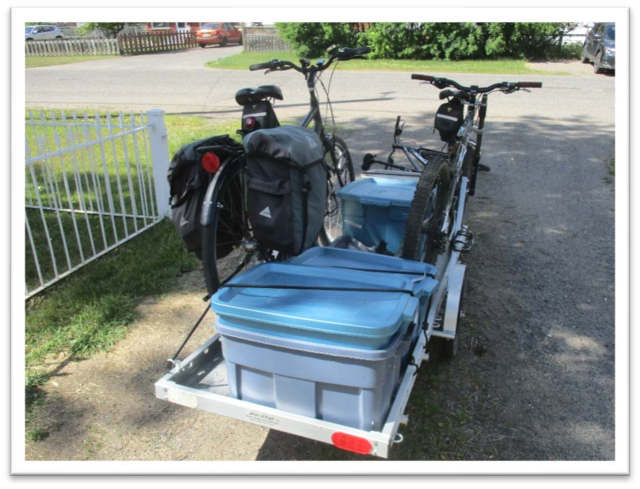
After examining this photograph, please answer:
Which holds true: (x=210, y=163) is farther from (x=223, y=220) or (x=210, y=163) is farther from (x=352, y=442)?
(x=352, y=442)

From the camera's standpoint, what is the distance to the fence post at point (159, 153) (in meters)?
4.97

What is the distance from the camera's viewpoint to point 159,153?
16.6ft

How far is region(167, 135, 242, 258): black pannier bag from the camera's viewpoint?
2.57 meters

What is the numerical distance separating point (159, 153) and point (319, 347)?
11.9 feet

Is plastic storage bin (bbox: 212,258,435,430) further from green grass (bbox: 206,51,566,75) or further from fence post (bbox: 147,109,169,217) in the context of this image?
green grass (bbox: 206,51,566,75)

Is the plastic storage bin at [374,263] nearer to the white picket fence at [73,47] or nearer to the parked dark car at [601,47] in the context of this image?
the parked dark car at [601,47]

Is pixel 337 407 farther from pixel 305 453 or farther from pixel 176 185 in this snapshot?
pixel 176 185

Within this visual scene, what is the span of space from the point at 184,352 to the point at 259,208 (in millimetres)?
1316

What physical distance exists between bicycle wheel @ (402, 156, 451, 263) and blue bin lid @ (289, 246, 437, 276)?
0.16 m

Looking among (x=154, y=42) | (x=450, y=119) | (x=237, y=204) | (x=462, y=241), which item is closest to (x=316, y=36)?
(x=154, y=42)

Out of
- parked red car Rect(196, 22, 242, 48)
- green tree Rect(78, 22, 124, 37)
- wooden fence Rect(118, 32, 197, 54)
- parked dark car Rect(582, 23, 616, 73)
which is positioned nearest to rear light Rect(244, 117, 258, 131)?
parked dark car Rect(582, 23, 616, 73)

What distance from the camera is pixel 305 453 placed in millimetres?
2621

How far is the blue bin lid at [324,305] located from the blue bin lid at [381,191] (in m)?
1.10
